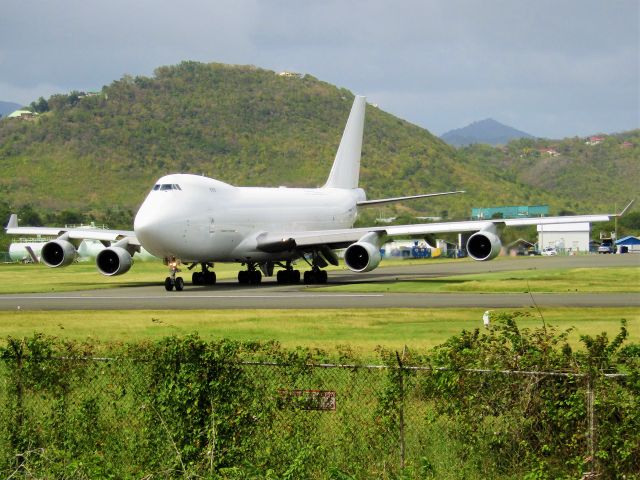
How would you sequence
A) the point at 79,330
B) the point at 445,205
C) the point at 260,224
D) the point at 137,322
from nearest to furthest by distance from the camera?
the point at 79,330 → the point at 137,322 → the point at 260,224 → the point at 445,205

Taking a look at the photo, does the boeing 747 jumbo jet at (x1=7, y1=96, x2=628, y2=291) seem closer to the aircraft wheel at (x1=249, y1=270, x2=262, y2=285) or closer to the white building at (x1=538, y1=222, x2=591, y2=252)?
the aircraft wheel at (x1=249, y1=270, x2=262, y2=285)

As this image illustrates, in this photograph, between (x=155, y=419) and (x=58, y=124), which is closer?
(x=155, y=419)

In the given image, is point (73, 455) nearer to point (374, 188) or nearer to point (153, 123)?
point (374, 188)

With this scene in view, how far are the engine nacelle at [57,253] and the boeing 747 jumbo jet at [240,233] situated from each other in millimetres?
48

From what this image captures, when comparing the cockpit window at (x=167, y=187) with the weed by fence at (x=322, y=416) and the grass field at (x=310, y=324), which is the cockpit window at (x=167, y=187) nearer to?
the grass field at (x=310, y=324)

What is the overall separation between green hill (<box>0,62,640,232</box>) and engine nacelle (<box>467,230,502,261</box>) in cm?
9812

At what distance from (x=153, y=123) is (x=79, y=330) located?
6199 inches

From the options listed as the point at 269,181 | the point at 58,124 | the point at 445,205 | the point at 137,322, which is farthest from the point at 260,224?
the point at 58,124

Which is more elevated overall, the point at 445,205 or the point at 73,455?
the point at 445,205

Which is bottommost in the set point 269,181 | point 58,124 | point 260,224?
point 260,224

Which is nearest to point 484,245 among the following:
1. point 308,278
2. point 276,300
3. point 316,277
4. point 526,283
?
point 526,283

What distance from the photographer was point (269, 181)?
15525 centimetres

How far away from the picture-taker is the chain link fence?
1159 centimetres

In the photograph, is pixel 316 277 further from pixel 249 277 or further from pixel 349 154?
pixel 349 154
